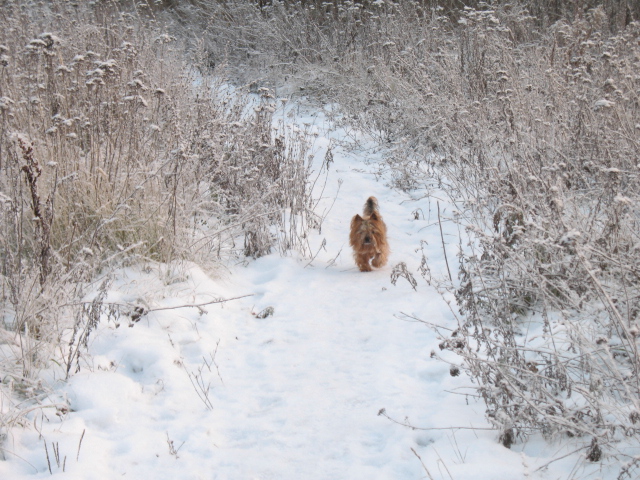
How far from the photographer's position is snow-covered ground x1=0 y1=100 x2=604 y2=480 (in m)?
2.58

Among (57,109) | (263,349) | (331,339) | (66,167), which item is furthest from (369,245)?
(57,109)

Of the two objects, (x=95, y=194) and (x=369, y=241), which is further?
(x=369, y=241)

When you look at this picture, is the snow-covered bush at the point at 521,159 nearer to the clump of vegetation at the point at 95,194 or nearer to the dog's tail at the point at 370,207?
the dog's tail at the point at 370,207

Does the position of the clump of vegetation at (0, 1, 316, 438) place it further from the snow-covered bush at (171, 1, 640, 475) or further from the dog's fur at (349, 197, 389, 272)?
the snow-covered bush at (171, 1, 640, 475)

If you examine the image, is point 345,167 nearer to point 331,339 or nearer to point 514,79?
point 514,79

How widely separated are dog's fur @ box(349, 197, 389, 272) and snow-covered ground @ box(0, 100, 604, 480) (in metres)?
0.13

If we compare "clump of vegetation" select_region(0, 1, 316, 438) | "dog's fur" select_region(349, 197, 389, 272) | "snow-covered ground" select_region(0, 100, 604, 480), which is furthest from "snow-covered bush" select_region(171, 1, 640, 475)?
"clump of vegetation" select_region(0, 1, 316, 438)

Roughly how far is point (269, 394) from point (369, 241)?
6.36ft

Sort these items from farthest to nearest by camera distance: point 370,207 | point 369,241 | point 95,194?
1. point 370,207
2. point 369,241
3. point 95,194

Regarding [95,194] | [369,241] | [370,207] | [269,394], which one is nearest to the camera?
[269,394]

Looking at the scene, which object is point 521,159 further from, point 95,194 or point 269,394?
point 95,194

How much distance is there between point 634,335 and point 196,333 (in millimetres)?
2758

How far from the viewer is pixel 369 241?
4797mm

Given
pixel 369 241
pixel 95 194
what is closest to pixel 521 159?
pixel 369 241
